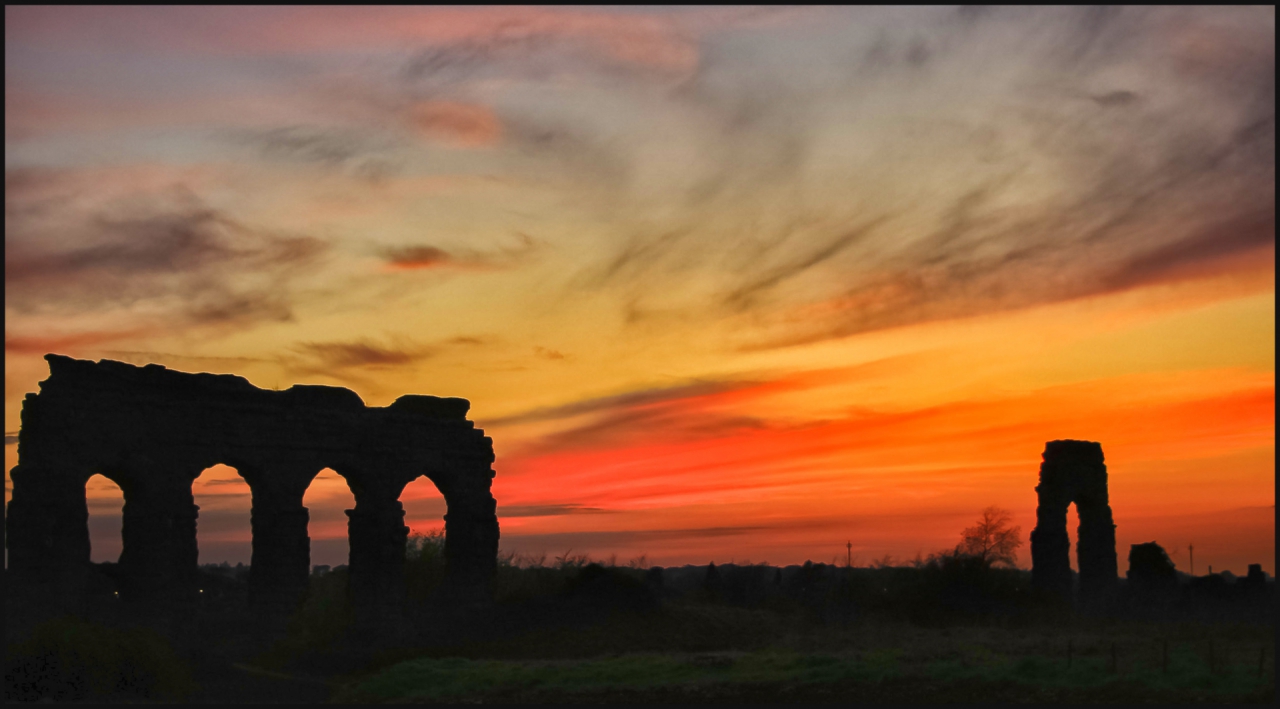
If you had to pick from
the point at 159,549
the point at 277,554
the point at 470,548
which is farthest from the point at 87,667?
the point at 470,548

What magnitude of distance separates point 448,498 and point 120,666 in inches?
417

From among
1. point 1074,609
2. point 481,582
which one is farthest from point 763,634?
point 1074,609

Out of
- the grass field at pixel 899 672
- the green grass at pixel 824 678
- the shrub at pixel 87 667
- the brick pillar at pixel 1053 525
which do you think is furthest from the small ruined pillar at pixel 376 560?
the brick pillar at pixel 1053 525

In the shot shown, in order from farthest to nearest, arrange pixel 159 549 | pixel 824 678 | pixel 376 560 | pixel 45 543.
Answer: pixel 376 560 < pixel 159 549 < pixel 45 543 < pixel 824 678

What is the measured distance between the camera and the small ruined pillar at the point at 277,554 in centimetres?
2292

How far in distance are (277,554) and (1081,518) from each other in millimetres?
20243

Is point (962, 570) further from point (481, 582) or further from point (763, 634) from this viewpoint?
point (481, 582)

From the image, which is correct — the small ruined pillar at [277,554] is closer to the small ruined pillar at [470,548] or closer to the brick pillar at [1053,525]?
the small ruined pillar at [470,548]

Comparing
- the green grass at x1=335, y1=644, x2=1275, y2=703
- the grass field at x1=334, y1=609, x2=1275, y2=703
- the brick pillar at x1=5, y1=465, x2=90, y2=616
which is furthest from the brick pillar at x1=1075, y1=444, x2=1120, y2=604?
the brick pillar at x1=5, y1=465, x2=90, y2=616

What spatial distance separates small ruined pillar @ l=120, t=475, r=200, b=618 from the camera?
21.1 metres

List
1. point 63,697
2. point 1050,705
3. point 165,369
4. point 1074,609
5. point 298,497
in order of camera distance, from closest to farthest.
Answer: point 1050,705
point 63,697
point 165,369
point 298,497
point 1074,609

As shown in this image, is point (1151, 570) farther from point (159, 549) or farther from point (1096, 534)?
point (159, 549)

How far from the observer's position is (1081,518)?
1166 inches

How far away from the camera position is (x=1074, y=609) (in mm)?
28172
